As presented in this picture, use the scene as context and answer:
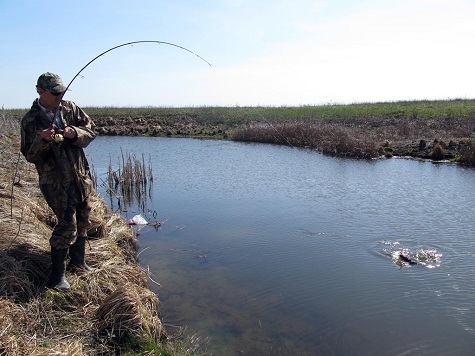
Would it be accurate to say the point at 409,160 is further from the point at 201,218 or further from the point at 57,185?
the point at 57,185

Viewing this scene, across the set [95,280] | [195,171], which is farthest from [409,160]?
[95,280]

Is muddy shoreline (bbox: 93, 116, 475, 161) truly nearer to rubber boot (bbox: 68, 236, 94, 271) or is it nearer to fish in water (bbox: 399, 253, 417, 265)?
fish in water (bbox: 399, 253, 417, 265)

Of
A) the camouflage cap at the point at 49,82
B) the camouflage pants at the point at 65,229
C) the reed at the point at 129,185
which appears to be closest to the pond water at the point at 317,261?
the reed at the point at 129,185

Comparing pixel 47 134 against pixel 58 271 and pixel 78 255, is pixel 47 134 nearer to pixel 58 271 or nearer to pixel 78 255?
pixel 58 271

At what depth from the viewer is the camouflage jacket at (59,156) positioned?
14.1 feet

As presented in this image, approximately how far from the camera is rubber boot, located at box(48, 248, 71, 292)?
4.46 meters

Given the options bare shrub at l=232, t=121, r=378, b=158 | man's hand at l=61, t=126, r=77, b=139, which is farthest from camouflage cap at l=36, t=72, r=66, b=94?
bare shrub at l=232, t=121, r=378, b=158

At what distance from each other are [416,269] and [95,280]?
16.3ft

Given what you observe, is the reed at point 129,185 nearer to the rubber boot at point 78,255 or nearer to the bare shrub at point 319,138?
the rubber boot at point 78,255

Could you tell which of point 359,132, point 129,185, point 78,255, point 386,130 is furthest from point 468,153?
point 78,255

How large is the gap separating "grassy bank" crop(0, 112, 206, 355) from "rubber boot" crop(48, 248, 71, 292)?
0.25ft

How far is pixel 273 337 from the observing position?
517 centimetres

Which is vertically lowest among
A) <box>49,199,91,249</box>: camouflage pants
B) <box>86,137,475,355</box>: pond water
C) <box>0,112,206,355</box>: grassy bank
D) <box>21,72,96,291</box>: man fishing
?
<box>86,137,475,355</box>: pond water

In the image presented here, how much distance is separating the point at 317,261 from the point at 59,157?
477 centimetres
